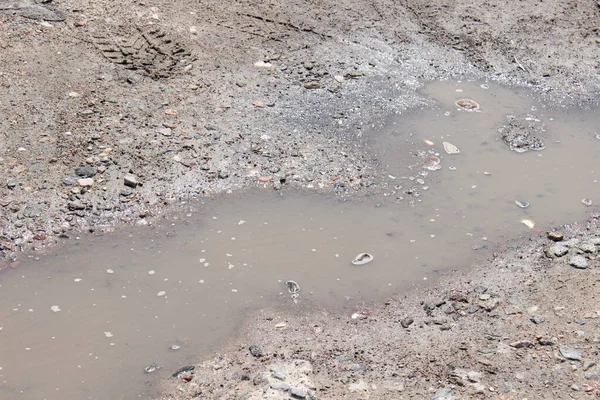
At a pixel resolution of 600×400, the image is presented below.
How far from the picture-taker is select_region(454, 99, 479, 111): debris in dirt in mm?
5883

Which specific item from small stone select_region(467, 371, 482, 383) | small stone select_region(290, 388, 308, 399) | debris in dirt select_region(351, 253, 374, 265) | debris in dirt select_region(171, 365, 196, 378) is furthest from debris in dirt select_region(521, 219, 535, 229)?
debris in dirt select_region(171, 365, 196, 378)

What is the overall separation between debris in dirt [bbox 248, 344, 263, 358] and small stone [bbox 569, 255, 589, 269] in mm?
2077

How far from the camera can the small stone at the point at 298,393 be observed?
3.27 m

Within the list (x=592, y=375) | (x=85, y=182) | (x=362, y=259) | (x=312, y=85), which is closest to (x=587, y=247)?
(x=592, y=375)

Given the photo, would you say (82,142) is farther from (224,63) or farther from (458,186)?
(458,186)

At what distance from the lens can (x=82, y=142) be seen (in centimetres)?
504

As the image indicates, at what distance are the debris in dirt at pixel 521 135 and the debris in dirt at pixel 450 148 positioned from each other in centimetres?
47

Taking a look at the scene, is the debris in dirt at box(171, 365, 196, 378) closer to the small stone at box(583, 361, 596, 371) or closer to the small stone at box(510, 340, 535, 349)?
the small stone at box(510, 340, 535, 349)

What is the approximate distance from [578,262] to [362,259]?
137 cm

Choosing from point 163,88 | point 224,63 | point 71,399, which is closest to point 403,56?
point 224,63

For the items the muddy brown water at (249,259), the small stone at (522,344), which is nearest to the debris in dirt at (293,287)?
the muddy brown water at (249,259)

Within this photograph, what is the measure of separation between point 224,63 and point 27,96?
5.59 ft

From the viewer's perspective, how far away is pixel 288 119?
5523mm

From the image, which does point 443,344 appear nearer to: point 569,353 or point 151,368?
point 569,353
